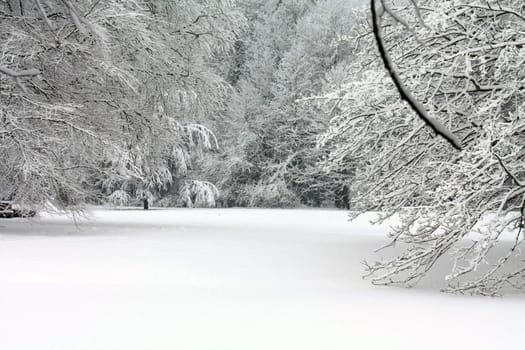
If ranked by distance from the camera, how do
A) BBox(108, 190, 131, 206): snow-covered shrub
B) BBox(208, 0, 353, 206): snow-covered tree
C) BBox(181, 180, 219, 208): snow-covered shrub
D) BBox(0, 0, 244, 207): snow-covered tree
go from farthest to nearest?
1. BBox(208, 0, 353, 206): snow-covered tree
2. BBox(181, 180, 219, 208): snow-covered shrub
3. BBox(108, 190, 131, 206): snow-covered shrub
4. BBox(0, 0, 244, 207): snow-covered tree

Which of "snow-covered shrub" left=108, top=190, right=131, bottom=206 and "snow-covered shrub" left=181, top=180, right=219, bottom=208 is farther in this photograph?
"snow-covered shrub" left=181, top=180, right=219, bottom=208

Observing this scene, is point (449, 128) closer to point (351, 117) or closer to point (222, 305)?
point (351, 117)

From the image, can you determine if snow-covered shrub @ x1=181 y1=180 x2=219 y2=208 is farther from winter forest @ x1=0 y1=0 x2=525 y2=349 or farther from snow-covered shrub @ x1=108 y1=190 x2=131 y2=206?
winter forest @ x1=0 y1=0 x2=525 y2=349

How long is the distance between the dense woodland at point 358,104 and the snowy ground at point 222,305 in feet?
2.39

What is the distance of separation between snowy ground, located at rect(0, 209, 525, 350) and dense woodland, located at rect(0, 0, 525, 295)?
2.39ft

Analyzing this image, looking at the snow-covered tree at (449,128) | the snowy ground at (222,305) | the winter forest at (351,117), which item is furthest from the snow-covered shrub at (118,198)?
the snow-covered tree at (449,128)

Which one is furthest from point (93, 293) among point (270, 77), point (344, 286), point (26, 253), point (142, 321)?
point (270, 77)

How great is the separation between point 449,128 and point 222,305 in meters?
3.05

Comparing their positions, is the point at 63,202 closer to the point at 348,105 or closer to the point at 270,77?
the point at 348,105

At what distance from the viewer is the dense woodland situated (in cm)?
590

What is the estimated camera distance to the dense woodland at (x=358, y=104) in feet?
19.4

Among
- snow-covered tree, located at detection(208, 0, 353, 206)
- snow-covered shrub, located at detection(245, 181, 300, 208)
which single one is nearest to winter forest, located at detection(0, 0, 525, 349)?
snow-covered shrub, located at detection(245, 181, 300, 208)

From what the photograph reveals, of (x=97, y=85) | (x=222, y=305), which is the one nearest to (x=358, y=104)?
(x=222, y=305)

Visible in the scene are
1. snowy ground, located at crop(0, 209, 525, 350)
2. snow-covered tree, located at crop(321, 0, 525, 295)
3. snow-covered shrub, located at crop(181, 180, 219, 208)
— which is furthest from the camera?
snow-covered shrub, located at crop(181, 180, 219, 208)
